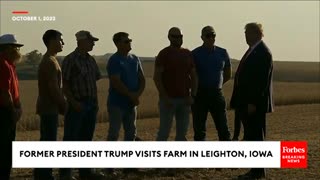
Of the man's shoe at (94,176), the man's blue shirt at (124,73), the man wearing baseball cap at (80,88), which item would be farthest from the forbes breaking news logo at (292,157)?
the man wearing baseball cap at (80,88)

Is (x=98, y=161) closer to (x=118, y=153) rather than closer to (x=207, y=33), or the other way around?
(x=118, y=153)

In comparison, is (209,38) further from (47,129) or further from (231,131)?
(231,131)

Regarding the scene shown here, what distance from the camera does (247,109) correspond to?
781 cm

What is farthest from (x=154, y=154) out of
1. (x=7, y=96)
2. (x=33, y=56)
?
(x=33, y=56)

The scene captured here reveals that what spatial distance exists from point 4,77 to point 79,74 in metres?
1.12

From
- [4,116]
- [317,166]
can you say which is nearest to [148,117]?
[317,166]

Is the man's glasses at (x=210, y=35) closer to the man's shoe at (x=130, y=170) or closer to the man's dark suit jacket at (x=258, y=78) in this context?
the man's dark suit jacket at (x=258, y=78)

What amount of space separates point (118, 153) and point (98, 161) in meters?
0.31

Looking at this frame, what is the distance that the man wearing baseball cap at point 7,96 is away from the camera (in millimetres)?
6648

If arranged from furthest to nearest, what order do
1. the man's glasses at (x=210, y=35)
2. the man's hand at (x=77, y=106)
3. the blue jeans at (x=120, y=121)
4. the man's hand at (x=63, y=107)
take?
1. the man's glasses at (x=210, y=35)
2. the blue jeans at (x=120, y=121)
3. the man's hand at (x=77, y=106)
4. the man's hand at (x=63, y=107)

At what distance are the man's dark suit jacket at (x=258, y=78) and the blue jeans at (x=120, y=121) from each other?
1.61 meters

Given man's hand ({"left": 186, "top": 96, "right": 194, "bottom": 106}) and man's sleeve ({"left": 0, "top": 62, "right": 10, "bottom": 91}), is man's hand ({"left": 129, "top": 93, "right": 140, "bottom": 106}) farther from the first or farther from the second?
man's sleeve ({"left": 0, "top": 62, "right": 10, "bottom": 91})

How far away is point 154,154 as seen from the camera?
27.7 ft

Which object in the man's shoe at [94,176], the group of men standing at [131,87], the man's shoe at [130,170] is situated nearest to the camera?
the group of men standing at [131,87]
